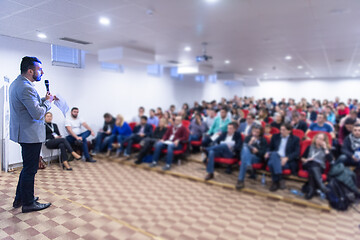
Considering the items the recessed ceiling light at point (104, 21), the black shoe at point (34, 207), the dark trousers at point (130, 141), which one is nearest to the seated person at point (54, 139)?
the black shoe at point (34, 207)

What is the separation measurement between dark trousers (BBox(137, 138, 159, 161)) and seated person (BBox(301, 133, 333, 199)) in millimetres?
3165

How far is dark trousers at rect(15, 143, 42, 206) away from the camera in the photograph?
2.06 meters

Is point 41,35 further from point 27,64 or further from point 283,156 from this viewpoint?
point 283,156

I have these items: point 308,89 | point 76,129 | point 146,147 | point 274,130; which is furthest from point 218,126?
point 308,89

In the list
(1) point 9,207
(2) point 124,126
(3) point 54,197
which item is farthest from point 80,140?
(2) point 124,126

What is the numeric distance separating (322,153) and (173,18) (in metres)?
3.21

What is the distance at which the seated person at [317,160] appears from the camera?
3.69 m

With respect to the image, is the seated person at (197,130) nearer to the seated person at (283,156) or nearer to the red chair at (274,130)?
the red chair at (274,130)

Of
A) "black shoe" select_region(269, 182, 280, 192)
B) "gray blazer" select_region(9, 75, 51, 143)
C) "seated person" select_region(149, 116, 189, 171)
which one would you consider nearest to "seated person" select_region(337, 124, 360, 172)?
"black shoe" select_region(269, 182, 280, 192)

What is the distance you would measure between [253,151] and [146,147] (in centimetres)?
241

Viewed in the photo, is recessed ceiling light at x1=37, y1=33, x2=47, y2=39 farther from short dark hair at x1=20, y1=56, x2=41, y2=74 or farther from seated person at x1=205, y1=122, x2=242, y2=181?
seated person at x1=205, y1=122, x2=242, y2=181

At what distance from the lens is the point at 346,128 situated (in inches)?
187

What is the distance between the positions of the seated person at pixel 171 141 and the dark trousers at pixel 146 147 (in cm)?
24

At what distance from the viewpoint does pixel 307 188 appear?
3859 millimetres
